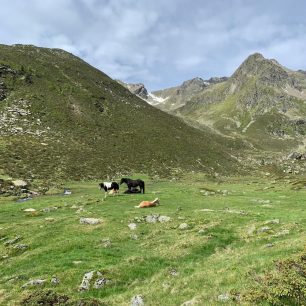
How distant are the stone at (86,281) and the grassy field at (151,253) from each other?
10.9 inches

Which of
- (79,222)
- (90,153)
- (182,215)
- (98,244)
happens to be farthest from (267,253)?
(90,153)

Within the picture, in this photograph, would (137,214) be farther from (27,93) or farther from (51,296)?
(27,93)

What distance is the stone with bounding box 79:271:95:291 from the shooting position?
17.9 m

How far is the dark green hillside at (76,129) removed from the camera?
273ft

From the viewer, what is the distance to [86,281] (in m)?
18.2

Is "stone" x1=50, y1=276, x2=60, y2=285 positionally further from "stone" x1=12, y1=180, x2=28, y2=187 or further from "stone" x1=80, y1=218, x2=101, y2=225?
"stone" x1=12, y1=180, x2=28, y2=187

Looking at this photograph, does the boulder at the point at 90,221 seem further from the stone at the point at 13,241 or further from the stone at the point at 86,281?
the stone at the point at 86,281

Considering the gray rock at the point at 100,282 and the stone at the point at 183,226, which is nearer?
the gray rock at the point at 100,282

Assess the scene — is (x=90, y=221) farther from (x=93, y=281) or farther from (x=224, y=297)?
(x=224, y=297)

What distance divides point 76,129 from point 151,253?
88889mm

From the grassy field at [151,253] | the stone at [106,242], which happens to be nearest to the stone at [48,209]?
the grassy field at [151,253]

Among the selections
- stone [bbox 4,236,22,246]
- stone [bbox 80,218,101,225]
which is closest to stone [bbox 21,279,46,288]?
stone [bbox 4,236,22,246]

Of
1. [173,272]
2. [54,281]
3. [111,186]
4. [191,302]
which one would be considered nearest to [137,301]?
[191,302]

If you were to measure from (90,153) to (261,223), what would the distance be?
7105 centimetres
